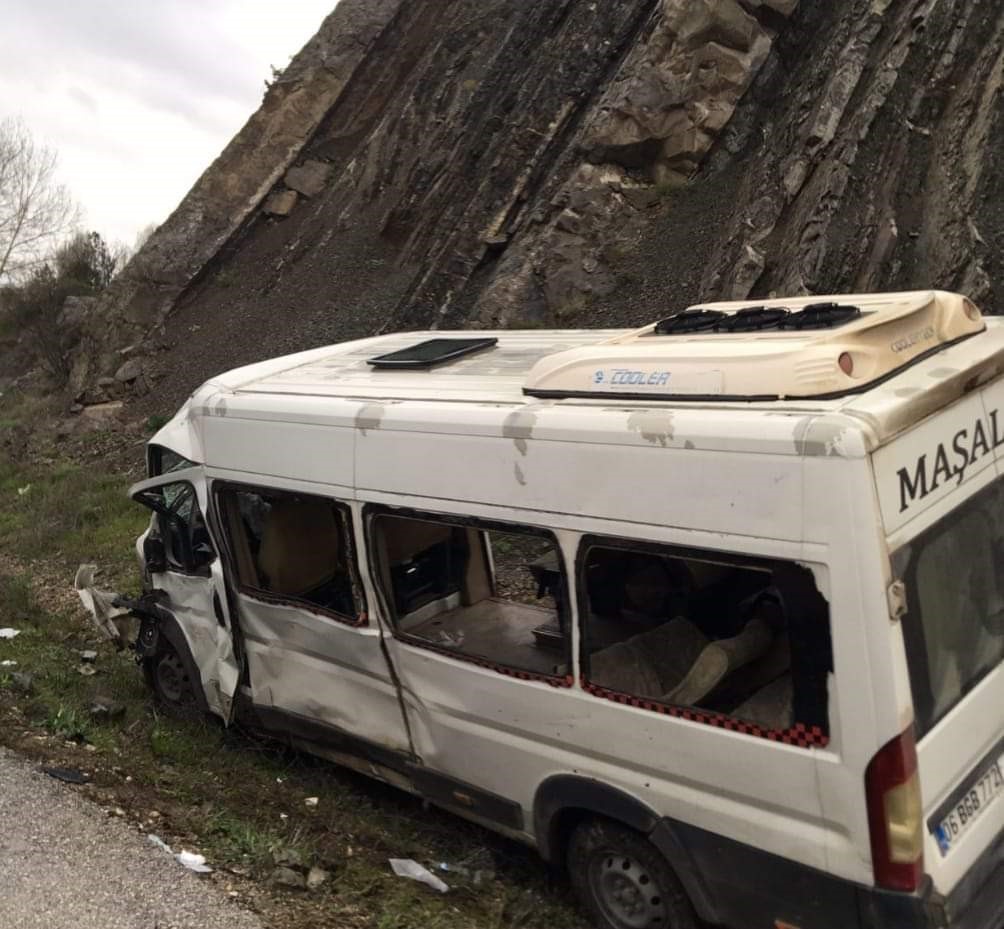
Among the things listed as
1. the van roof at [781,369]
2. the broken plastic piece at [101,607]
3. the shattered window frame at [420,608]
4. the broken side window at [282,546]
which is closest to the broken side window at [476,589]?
the shattered window frame at [420,608]

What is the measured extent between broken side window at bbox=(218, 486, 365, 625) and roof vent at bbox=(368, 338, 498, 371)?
89cm

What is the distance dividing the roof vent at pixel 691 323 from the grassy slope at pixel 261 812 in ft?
8.96

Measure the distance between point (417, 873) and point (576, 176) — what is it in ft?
38.7

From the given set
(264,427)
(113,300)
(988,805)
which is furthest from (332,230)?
(988,805)

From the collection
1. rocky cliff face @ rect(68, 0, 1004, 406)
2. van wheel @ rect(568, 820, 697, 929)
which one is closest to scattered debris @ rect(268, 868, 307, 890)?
van wheel @ rect(568, 820, 697, 929)

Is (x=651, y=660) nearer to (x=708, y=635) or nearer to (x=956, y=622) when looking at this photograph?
(x=708, y=635)

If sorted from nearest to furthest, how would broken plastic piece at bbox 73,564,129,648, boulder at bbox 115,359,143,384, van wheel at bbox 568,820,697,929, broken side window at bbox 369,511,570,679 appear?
van wheel at bbox 568,820,697,929 → broken side window at bbox 369,511,570,679 → broken plastic piece at bbox 73,564,129,648 → boulder at bbox 115,359,143,384

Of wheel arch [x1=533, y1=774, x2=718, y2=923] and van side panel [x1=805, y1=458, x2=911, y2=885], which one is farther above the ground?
van side panel [x1=805, y1=458, x2=911, y2=885]

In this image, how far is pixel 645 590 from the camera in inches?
157

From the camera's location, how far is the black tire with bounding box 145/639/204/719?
19.7ft

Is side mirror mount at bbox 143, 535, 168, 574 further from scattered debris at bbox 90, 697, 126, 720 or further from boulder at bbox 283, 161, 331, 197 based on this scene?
boulder at bbox 283, 161, 331, 197

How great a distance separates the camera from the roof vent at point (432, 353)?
475cm

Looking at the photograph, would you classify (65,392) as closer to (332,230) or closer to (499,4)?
(332,230)

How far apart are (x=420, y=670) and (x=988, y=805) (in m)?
2.41
